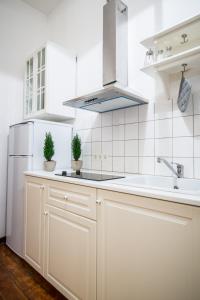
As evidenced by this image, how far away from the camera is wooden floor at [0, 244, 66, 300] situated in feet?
4.71

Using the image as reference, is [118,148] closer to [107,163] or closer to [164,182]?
[107,163]

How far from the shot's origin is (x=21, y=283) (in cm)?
158

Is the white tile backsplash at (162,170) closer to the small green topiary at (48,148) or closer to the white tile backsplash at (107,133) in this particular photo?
the white tile backsplash at (107,133)

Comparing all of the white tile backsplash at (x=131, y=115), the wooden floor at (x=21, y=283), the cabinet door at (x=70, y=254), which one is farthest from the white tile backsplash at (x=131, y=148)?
the wooden floor at (x=21, y=283)

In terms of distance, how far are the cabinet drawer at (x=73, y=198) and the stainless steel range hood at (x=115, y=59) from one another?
760 mm

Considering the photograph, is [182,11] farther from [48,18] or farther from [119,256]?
[48,18]

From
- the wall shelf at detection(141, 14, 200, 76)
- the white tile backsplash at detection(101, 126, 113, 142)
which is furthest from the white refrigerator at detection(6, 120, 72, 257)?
the wall shelf at detection(141, 14, 200, 76)

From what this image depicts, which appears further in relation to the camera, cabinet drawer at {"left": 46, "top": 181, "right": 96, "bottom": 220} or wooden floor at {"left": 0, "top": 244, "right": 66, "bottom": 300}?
wooden floor at {"left": 0, "top": 244, "right": 66, "bottom": 300}

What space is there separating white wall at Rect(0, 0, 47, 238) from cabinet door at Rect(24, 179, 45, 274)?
0.75m

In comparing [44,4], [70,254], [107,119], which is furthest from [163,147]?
[44,4]

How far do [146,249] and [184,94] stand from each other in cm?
102

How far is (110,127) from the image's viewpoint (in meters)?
1.95

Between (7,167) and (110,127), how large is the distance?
4.89 feet

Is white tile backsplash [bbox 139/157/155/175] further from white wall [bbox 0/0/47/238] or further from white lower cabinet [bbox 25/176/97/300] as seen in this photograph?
white wall [bbox 0/0/47/238]
